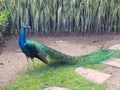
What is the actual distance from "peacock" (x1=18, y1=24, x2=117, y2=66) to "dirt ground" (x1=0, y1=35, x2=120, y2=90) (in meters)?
0.35

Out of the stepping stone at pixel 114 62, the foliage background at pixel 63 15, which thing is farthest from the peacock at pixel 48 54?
the foliage background at pixel 63 15

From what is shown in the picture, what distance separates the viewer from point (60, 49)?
17.9 ft

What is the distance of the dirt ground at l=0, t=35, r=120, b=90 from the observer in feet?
14.2

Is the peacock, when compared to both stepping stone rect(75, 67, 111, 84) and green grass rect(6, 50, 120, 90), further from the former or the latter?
stepping stone rect(75, 67, 111, 84)

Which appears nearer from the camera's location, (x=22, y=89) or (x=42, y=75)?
(x=22, y=89)

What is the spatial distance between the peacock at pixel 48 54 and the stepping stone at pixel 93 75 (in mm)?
242

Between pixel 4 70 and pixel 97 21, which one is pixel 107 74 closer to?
pixel 4 70

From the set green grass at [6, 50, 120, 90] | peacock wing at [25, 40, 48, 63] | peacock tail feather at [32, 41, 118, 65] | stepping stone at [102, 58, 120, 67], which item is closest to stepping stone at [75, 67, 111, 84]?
green grass at [6, 50, 120, 90]

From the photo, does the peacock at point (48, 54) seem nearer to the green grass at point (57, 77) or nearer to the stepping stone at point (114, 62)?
the green grass at point (57, 77)

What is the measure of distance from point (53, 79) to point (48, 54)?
0.45 m

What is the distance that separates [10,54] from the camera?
5.23 metres

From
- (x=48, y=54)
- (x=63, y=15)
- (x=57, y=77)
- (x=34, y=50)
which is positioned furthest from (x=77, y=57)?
(x=63, y=15)

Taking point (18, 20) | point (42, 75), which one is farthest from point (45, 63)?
point (18, 20)

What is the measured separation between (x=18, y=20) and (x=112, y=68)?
240cm
